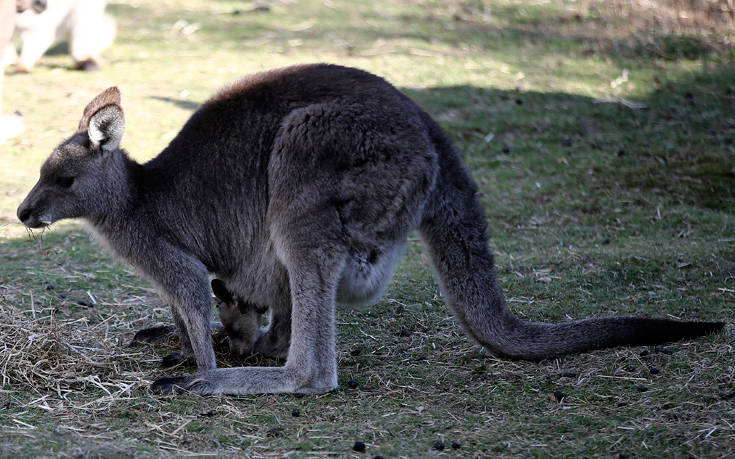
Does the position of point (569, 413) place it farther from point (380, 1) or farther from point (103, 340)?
point (380, 1)

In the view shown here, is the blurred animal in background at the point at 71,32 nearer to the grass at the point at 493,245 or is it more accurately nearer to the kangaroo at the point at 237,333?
the grass at the point at 493,245

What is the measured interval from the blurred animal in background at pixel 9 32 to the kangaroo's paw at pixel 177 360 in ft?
13.9

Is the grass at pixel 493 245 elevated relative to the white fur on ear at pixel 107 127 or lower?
lower

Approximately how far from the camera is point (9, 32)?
7664 mm

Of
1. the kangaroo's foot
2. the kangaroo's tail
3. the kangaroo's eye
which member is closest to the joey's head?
the kangaroo's foot

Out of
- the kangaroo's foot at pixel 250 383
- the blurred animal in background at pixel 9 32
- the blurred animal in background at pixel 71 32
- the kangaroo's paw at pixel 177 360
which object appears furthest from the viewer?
the blurred animal in background at pixel 71 32

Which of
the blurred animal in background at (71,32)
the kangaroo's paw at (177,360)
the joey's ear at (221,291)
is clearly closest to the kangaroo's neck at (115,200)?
the joey's ear at (221,291)

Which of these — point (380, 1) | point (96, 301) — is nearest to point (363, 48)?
point (380, 1)

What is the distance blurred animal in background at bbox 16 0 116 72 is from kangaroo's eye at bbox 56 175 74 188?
5725 millimetres

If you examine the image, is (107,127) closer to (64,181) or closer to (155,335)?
(64,181)

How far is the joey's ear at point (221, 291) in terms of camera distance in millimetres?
4387

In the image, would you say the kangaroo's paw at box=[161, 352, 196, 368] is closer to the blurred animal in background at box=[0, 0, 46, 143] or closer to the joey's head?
the joey's head

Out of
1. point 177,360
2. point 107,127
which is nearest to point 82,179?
point 107,127

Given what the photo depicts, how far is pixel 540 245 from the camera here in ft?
19.7
